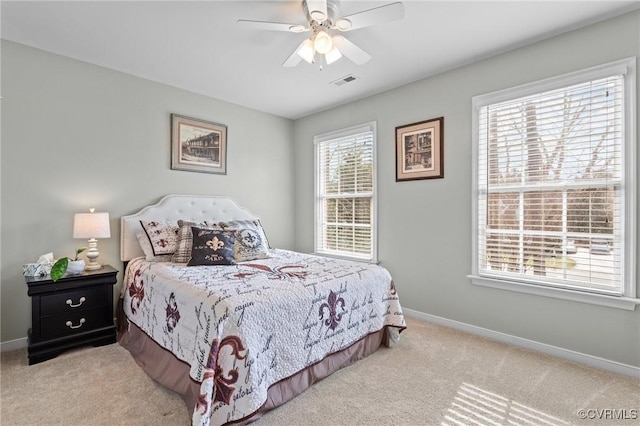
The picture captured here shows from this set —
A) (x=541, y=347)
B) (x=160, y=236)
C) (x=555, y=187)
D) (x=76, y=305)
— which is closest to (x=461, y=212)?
(x=555, y=187)

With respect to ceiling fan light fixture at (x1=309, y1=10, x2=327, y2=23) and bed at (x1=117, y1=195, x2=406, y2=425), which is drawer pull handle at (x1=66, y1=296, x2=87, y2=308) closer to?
bed at (x1=117, y1=195, x2=406, y2=425)

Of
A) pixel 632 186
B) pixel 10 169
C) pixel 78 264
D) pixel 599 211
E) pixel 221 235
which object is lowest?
pixel 78 264

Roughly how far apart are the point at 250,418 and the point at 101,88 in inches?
127

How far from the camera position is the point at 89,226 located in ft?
8.71

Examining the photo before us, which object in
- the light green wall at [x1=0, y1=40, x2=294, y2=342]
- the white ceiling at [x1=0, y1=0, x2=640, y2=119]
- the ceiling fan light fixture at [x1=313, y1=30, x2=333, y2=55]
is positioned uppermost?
the white ceiling at [x1=0, y1=0, x2=640, y2=119]

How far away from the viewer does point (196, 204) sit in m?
3.61

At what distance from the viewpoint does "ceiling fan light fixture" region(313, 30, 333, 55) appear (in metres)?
2.10

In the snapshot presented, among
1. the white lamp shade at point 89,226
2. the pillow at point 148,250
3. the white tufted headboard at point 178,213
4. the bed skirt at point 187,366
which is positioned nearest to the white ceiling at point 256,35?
the white tufted headboard at point 178,213

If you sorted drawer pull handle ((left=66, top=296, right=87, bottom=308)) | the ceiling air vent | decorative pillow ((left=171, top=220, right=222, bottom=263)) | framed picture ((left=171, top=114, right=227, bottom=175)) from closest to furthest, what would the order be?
drawer pull handle ((left=66, top=296, right=87, bottom=308))
decorative pillow ((left=171, top=220, right=222, bottom=263))
the ceiling air vent
framed picture ((left=171, top=114, right=227, bottom=175))

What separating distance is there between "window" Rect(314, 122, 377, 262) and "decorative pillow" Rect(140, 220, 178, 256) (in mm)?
A: 1985

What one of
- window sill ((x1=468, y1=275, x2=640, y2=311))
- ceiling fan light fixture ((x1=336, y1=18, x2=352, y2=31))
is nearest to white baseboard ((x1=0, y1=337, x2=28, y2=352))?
ceiling fan light fixture ((x1=336, y1=18, x2=352, y2=31))

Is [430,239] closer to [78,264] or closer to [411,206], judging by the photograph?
[411,206]

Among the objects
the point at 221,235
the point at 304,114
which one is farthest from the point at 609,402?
the point at 304,114

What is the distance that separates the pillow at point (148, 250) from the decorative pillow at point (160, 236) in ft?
0.09
